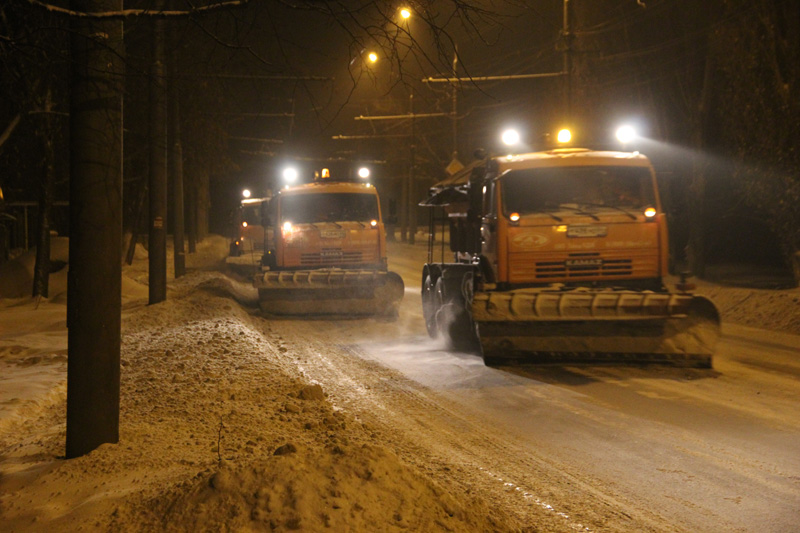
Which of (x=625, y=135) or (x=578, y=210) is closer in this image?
(x=578, y=210)

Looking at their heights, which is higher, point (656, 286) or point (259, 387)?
point (656, 286)

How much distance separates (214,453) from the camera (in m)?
5.98

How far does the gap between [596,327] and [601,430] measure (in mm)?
3063

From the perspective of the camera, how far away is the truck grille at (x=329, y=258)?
58.9 ft

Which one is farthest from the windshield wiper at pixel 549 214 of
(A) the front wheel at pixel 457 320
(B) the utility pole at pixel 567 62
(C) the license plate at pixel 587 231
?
(B) the utility pole at pixel 567 62

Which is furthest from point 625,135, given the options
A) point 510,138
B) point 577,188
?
point 577,188

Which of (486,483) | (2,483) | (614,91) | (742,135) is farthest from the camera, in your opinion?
(614,91)

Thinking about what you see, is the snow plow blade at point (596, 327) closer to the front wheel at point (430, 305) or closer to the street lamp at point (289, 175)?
the front wheel at point (430, 305)

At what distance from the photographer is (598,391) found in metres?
8.88

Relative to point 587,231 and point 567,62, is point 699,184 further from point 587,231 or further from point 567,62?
point 587,231

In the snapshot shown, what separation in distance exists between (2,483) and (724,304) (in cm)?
1494

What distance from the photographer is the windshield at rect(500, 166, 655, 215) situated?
436 inches

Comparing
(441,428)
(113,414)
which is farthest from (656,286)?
(113,414)

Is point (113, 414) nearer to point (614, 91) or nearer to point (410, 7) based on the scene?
point (410, 7)
